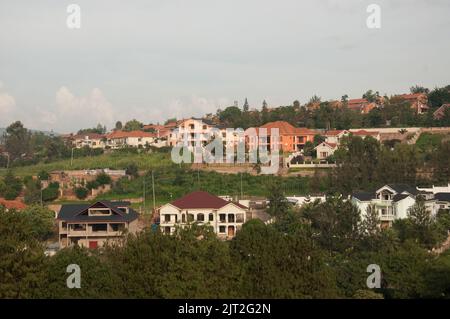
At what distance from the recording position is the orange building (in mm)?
36125

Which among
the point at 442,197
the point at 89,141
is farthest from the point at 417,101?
the point at 442,197

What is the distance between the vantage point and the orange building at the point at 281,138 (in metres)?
36.1

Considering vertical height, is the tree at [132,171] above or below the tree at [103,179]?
above

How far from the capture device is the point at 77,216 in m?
22.8

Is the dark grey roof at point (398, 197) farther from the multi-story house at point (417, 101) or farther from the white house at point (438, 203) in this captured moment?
the multi-story house at point (417, 101)

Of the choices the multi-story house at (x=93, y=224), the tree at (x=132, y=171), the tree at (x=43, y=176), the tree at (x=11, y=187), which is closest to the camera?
the multi-story house at (x=93, y=224)

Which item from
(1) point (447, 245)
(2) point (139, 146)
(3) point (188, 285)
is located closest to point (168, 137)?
(2) point (139, 146)

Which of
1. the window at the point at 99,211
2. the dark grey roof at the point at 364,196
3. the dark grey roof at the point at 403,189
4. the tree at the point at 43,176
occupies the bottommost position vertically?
the window at the point at 99,211

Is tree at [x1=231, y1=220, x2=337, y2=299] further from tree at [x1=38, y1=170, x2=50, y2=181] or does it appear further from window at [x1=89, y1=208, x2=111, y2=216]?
tree at [x1=38, y1=170, x2=50, y2=181]

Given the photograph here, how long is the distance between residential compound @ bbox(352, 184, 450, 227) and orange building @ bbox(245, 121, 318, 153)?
12.4m

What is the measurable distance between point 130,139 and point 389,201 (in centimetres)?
2242

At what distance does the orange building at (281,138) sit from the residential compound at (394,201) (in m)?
12.4
